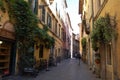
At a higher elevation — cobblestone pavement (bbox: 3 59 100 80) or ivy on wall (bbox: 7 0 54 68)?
ivy on wall (bbox: 7 0 54 68)

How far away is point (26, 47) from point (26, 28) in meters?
1.25

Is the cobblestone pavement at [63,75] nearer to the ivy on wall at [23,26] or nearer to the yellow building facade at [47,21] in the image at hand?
the ivy on wall at [23,26]

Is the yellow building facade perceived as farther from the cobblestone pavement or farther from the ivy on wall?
the ivy on wall

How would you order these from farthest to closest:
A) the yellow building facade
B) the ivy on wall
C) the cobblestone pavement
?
the yellow building facade < the cobblestone pavement < the ivy on wall

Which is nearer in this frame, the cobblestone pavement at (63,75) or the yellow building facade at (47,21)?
the cobblestone pavement at (63,75)

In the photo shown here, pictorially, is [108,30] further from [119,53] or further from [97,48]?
[97,48]

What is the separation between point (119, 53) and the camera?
771cm

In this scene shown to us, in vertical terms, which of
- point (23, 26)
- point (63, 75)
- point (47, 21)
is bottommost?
point (63, 75)

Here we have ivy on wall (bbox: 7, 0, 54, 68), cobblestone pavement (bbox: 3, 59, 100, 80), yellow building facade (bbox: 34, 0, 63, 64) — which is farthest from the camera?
yellow building facade (bbox: 34, 0, 63, 64)

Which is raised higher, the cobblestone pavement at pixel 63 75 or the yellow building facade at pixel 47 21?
the yellow building facade at pixel 47 21

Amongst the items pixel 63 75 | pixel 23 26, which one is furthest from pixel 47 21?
pixel 23 26

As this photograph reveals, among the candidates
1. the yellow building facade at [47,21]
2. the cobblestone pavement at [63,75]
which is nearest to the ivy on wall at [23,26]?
the cobblestone pavement at [63,75]

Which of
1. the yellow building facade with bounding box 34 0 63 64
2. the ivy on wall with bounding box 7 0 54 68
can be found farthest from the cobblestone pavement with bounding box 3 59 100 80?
the yellow building facade with bounding box 34 0 63 64

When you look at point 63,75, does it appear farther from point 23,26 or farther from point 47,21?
point 47,21
